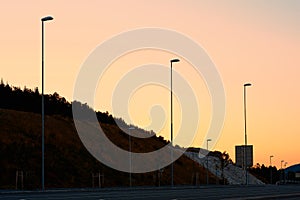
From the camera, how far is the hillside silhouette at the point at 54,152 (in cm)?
7050

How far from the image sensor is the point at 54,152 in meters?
80.8

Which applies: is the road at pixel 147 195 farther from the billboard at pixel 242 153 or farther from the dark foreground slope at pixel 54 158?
the billboard at pixel 242 153

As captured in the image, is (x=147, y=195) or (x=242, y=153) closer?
(x=147, y=195)

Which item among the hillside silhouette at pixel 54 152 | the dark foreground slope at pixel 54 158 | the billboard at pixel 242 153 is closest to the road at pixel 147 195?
the hillside silhouette at pixel 54 152

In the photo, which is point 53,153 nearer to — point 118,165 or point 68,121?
point 118,165

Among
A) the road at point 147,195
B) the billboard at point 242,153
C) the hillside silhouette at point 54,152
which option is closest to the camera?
the road at point 147,195

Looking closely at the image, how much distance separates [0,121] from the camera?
84000 millimetres

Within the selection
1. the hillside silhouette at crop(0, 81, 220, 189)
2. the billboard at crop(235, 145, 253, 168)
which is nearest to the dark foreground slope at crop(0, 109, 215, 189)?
the hillside silhouette at crop(0, 81, 220, 189)

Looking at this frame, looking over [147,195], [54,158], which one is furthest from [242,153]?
[147,195]

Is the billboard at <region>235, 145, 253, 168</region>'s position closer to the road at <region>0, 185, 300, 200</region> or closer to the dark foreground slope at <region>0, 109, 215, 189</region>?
the dark foreground slope at <region>0, 109, 215, 189</region>

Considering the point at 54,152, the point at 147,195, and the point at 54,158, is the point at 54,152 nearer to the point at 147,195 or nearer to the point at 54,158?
the point at 54,158

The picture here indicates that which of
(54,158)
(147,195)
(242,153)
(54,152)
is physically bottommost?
(147,195)

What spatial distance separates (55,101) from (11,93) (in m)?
11.0

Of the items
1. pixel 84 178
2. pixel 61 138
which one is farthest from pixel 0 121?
pixel 84 178
